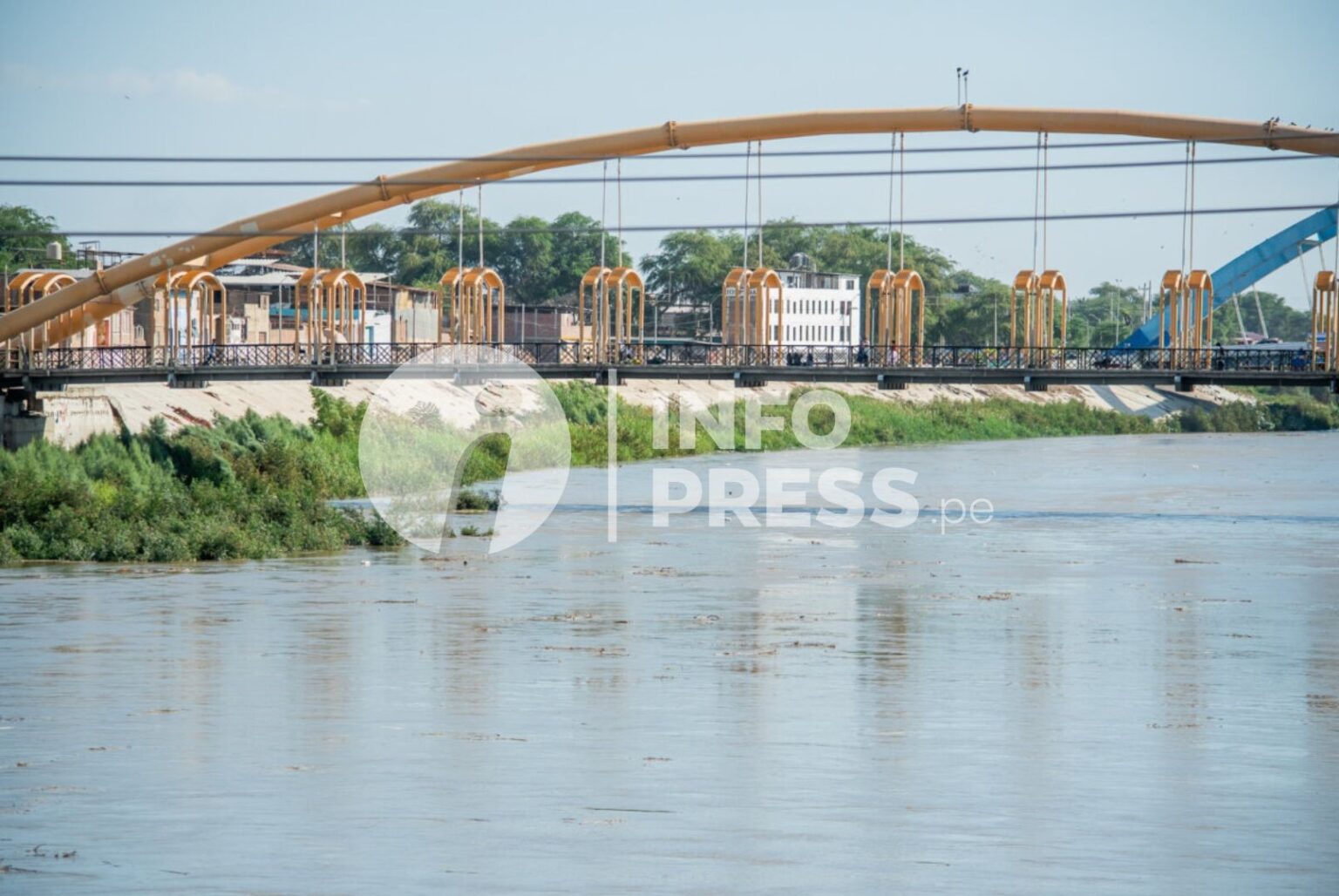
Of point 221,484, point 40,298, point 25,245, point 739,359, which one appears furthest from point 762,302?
point 25,245

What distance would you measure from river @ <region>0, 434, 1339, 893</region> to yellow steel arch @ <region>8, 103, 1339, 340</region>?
10.4 metres

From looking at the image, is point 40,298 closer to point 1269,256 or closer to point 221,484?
point 221,484

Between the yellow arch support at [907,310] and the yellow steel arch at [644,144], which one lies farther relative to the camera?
the yellow arch support at [907,310]

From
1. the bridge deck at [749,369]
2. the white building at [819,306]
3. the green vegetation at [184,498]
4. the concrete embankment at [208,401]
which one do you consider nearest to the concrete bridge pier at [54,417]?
the concrete embankment at [208,401]

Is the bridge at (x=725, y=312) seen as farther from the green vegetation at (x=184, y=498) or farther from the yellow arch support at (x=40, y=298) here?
the green vegetation at (x=184, y=498)

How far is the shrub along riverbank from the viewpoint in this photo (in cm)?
4116

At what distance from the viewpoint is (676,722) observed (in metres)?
22.2

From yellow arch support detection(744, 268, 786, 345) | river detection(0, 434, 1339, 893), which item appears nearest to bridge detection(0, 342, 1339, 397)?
yellow arch support detection(744, 268, 786, 345)

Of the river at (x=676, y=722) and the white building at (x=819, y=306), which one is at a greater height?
the white building at (x=819, y=306)

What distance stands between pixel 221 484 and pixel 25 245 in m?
57.6

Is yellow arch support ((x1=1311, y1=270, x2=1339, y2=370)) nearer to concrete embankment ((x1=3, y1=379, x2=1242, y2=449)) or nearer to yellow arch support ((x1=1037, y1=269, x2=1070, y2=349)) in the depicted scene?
yellow arch support ((x1=1037, y1=269, x2=1070, y2=349))

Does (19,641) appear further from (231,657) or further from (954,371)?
(954,371)

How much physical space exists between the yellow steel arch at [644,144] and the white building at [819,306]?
64.8 metres

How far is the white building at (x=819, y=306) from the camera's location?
122 metres
